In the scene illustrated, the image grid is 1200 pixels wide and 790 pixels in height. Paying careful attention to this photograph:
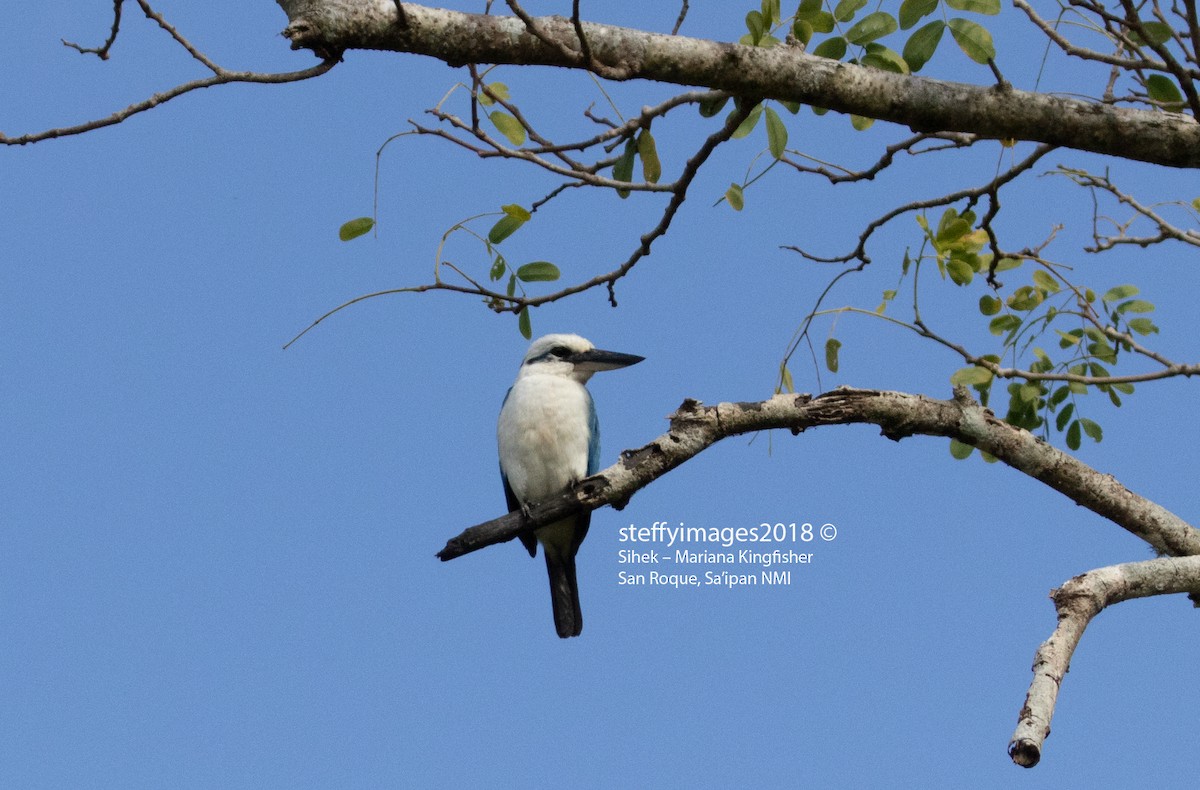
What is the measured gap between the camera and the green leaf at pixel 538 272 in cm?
394

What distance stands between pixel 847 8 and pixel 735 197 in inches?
25.9

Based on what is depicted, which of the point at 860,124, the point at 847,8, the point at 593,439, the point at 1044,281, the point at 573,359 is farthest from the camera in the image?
the point at 573,359

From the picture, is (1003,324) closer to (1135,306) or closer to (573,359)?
(1135,306)

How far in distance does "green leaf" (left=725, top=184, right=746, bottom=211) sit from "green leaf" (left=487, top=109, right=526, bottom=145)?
705 mm

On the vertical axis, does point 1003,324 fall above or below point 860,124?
below

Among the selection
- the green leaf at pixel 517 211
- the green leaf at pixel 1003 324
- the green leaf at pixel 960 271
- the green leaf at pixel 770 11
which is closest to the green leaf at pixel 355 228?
the green leaf at pixel 517 211

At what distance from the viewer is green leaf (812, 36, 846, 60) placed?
338cm

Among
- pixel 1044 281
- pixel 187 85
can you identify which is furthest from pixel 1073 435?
pixel 187 85

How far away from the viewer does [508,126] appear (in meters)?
3.72

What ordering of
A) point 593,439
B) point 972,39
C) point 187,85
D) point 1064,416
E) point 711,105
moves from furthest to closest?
point 593,439, point 1064,416, point 711,105, point 972,39, point 187,85

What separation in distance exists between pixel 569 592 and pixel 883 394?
9.17 feet

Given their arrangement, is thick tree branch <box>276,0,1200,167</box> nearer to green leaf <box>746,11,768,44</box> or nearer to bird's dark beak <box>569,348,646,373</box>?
green leaf <box>746,11,768,44</box>

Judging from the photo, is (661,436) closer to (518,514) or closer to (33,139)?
(518,514)

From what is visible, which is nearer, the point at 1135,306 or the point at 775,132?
the point at 775,132
